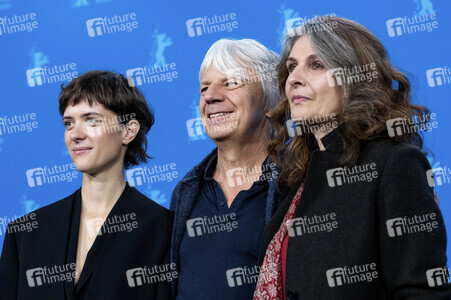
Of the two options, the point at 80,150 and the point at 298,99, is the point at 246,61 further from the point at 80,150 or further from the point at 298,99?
the point at 80,150

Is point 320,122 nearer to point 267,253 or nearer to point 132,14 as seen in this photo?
point 267,253

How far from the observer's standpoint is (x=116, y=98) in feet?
7.01

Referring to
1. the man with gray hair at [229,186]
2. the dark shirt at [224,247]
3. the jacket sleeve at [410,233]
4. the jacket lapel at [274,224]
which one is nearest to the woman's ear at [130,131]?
the man with gray hair at [229,186]

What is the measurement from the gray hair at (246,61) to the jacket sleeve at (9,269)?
98cm

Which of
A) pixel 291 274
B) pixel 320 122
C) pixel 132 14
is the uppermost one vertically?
pixel 132 14

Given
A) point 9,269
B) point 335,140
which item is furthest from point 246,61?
point 9,269

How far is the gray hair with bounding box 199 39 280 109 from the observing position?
2.11 meters

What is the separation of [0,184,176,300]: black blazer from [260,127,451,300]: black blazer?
27.1 inches

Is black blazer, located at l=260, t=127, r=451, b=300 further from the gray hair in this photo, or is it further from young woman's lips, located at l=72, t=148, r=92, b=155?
young woman's lips, located at l=72, t=148, r=92, b=155

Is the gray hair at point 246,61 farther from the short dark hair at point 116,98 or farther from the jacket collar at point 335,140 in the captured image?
the jacket collar at point 335,140

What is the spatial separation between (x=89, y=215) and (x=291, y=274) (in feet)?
3.07

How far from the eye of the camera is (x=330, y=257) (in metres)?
1.42

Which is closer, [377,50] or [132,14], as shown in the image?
[377,50]

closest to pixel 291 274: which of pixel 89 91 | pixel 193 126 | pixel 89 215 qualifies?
pixel 89 215
